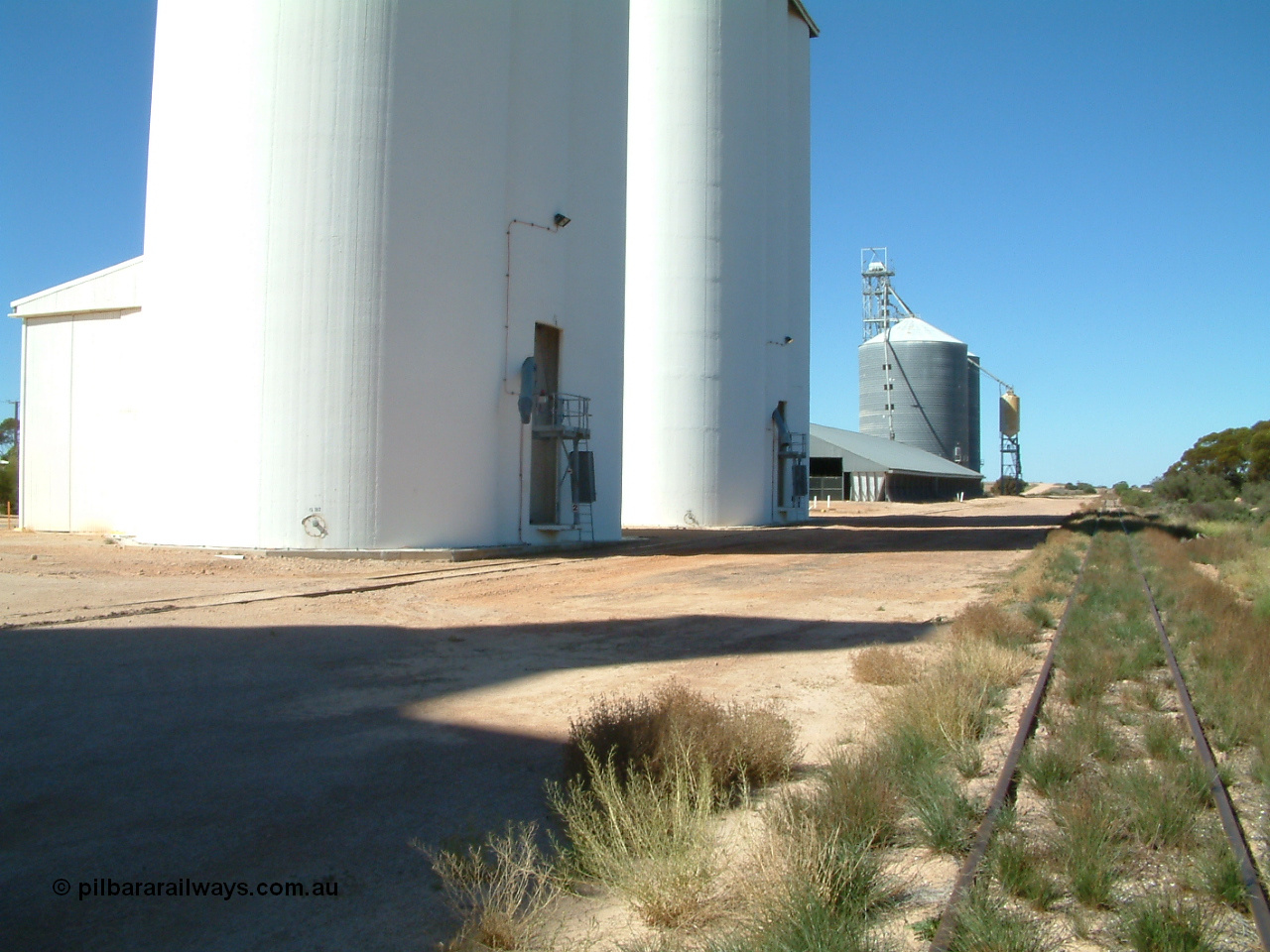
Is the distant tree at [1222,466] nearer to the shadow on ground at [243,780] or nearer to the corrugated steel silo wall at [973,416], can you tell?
the corrugated steel silo wall at [973,416]

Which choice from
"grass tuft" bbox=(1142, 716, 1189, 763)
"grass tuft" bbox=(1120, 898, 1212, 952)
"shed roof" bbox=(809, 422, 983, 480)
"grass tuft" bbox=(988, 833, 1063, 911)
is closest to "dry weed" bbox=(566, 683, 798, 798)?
"grass tuft" bbox=(988, 833, 1063, 911)

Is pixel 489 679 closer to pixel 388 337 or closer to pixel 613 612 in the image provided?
pixel 613 612

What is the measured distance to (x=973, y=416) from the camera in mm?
89000

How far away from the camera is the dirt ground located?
423cm

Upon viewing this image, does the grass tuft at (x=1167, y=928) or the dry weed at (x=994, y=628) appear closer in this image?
the grass tuft at (x=1167, y=928)

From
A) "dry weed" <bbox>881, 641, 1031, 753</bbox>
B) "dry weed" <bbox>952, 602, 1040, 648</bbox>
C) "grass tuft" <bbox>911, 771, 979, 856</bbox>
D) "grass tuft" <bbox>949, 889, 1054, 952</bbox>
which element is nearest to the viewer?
"grass tuft" <bbox>949, 889, 1054, 952</bbox>

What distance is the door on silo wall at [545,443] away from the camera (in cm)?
2373

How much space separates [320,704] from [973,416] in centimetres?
8792

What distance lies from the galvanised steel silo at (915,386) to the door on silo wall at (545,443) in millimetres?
58313

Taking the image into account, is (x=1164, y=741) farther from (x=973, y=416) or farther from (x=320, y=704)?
(x=973, y=416)

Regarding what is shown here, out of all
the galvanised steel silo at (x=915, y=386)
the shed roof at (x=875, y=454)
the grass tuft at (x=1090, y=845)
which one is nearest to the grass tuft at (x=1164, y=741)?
the grass tuft at (x=1090, y=845)

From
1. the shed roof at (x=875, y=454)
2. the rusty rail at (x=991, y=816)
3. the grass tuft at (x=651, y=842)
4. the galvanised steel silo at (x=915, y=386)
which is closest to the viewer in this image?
the rusty rail at (x=991, y=816)

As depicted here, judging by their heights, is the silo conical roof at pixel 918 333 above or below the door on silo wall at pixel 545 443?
above

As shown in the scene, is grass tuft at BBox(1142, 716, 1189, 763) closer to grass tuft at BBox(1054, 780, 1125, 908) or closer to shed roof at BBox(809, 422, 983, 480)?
grass tuft at BBox(1054, 780, 1125, 908)
